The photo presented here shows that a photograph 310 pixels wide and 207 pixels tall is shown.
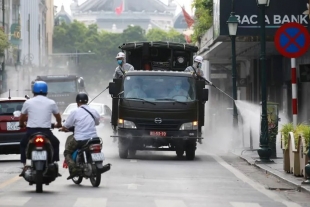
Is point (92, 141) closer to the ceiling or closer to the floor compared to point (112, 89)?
closer to the floor

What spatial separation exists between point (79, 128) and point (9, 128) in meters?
8.74

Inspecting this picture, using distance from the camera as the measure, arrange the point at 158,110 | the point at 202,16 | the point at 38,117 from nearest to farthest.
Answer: the point at 38,117
the point at 158,110
the point at 202,16

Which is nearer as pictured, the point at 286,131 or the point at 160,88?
the point at 286,131

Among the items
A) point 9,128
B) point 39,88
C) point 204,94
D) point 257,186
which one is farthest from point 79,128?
point 204,94

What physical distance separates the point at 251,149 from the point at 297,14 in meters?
8.80

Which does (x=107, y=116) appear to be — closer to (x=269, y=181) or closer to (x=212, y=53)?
(x=212, y=53)

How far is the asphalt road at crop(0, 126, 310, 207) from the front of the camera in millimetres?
15555

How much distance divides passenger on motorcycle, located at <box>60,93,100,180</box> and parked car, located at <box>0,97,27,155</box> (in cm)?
829

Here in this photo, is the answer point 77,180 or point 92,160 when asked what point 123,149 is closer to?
point 77,180

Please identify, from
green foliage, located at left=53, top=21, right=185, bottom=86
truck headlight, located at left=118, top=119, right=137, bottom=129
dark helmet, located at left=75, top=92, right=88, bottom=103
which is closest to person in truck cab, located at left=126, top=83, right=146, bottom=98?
truck headlight, located at left=118, top=119, right=137, bottom=129

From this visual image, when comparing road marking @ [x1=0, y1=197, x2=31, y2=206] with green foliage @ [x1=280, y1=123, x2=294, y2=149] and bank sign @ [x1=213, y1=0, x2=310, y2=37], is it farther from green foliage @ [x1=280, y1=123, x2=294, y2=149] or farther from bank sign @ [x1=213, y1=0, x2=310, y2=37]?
bank sign @ [x1=213, y1=0, x2=310, y2=37]

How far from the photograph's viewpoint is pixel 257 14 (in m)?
38.7

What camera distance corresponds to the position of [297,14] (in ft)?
128

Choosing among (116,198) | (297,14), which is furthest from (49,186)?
(297,14)
